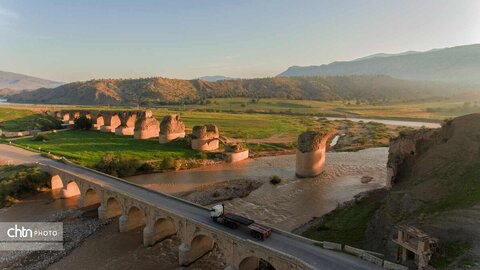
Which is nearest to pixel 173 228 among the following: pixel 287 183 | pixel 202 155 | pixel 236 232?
pixel 236 232

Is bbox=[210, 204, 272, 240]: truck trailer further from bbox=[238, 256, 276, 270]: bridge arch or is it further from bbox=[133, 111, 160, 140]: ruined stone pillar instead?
bbox=[133, 111, 160, 140]: ruined stone pillar

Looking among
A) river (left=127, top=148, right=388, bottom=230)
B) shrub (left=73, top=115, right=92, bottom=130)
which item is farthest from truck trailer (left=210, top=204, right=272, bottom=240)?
shrub (left=73, top=115, right=92, bottom=130)

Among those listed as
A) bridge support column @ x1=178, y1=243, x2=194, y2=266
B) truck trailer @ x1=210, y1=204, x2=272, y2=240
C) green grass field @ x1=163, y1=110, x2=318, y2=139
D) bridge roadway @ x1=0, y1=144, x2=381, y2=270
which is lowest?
bridge support column @ x1=178, y1=243, x2=194, y2=266

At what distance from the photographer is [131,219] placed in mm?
28328

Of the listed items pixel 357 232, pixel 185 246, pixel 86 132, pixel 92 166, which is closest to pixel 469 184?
pixel 357 232

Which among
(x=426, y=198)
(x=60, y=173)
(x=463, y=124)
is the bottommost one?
(x=60, y=173)

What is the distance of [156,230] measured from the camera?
2575 cm

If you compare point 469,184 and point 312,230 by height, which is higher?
point 469,184

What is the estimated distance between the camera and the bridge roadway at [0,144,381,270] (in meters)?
17.0

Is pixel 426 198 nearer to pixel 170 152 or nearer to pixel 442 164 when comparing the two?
pixel 442 164

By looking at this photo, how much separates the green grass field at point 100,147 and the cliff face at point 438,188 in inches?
1381

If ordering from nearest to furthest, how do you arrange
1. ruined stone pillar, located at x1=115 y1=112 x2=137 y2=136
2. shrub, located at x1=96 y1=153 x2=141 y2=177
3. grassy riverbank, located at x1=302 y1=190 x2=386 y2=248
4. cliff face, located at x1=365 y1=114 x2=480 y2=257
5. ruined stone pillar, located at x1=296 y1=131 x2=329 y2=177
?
cliff face, located at x1=365 y1=114 x2=480 y2=257 → grassy riverbank, located at x1=302 y1=190 x2=386 y2=248 → ruined stone pillar, located at x1=296 y1=131 x2=329 y2=177 → shrub, located at x1=96 y1=153 x2=141 y2=177 → ruined stone pillar, located at x1=115 y1=112 x2=137 y2=136

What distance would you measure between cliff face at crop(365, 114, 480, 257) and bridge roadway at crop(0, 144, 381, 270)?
2.92m

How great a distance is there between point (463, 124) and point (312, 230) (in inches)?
564
